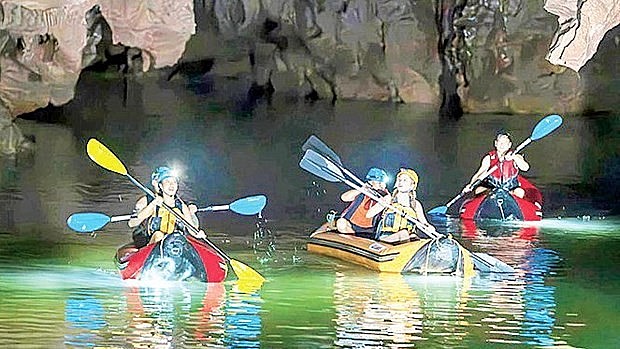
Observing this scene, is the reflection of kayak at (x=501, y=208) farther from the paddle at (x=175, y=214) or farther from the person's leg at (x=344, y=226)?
the paddle at (x=175, y=214)

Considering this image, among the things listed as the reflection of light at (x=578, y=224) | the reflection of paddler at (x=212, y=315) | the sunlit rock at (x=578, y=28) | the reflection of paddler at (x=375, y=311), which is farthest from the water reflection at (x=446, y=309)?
the reflection of light at (x=578, y=224)

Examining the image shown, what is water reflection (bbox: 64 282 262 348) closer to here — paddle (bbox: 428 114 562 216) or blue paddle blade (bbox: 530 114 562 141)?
paddle (bbox: 428 114 562 216)

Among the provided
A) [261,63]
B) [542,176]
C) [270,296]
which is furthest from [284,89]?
[270,296]

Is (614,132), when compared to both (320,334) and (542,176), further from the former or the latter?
(320,334)

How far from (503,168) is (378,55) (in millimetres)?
11648

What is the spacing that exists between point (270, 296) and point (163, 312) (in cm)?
83

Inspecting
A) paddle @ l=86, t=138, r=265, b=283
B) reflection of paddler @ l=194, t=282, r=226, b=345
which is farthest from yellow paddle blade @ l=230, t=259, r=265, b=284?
reflection of paddler @ l=194, t=282, r=226, b=345

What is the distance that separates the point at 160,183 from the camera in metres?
8.56

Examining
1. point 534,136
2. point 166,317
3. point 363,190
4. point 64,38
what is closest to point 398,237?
point 363,190

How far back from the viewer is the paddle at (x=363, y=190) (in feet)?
29.9

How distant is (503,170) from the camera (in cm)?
1171

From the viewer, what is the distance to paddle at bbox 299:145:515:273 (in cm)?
912

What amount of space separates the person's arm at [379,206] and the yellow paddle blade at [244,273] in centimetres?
121

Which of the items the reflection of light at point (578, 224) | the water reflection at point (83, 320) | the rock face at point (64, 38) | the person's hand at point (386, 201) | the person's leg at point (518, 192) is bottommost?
the water reflection at point (83, 320)
